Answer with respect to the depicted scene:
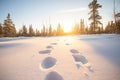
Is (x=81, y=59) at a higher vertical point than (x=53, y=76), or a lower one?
higher

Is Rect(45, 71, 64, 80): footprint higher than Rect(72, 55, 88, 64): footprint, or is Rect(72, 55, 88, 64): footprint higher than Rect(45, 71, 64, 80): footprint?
Rect(72, 55, 88, 64): footprint

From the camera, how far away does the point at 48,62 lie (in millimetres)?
3473

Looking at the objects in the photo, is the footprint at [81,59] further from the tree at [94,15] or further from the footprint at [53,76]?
the tree at [94,15]

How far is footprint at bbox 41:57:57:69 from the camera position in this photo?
3209mm

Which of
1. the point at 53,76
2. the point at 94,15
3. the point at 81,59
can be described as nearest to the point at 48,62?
the point at 53,76

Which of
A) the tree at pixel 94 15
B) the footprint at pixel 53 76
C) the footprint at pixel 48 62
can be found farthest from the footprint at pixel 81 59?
the tree at pixel 94 15

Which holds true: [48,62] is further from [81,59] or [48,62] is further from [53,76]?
[81,59]

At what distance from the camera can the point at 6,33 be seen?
31406 mm

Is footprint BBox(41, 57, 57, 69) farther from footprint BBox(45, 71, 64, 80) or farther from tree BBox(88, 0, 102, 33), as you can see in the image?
tree BBox(88, 0, 102, 33)

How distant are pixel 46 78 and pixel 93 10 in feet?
70.5

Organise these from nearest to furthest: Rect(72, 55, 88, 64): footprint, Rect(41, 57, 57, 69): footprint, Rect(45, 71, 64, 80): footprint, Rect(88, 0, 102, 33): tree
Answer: Rect(45, 71, 64, 80): footprint, Rect(41, 57, 57, 69): footprint, Rect(72, 55, 88, 64): footprint, Rect(88, 0, 102, 33): tree

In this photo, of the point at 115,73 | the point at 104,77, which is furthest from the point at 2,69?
the point at 115,73

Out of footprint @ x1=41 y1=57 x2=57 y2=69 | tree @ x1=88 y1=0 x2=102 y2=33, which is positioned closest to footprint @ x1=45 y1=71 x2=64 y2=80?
footprint @ x1=41 y1=57 x2=57 y2=69

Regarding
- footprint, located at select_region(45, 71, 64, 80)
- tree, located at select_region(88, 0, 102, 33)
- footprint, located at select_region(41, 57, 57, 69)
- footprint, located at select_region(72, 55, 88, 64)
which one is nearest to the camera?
footprint, located at select_region(45, 71, 64, 80)
